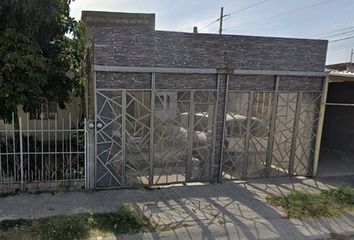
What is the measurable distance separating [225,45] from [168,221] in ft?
13.3

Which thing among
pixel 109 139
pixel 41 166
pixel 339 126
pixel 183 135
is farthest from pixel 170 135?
pixel 339 126

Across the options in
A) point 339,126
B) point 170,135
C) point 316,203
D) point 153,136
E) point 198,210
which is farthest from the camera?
point 339,126

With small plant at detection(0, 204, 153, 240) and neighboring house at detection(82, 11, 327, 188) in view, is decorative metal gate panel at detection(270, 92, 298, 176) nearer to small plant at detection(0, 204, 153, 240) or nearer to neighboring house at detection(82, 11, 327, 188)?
neighboring house at detection(82, 11, 327, 188)

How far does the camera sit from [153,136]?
23.7ft

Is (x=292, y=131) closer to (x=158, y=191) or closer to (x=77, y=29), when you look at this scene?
(x=158, y=191)

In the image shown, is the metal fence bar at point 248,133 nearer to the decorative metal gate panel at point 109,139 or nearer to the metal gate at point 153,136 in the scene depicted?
the metal gate at point 153,136

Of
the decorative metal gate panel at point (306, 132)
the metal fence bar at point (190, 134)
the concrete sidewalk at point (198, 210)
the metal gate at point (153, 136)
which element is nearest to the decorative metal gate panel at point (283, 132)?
the decorative metal gate panel at point (306, 132)

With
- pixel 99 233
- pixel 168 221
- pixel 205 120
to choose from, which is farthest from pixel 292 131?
pixel 99 233

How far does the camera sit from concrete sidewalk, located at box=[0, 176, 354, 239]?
548cm

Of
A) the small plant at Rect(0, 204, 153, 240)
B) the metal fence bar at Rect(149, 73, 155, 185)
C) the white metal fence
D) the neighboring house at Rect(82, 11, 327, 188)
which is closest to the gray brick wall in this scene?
the neighboring house at Rect(82, 11, 327, 188)

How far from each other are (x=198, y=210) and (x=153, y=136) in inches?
75.6

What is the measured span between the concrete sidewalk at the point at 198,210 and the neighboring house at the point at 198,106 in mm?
582

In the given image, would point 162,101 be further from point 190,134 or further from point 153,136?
point 190,134

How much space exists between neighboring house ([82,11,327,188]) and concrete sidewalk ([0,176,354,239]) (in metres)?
0.58
